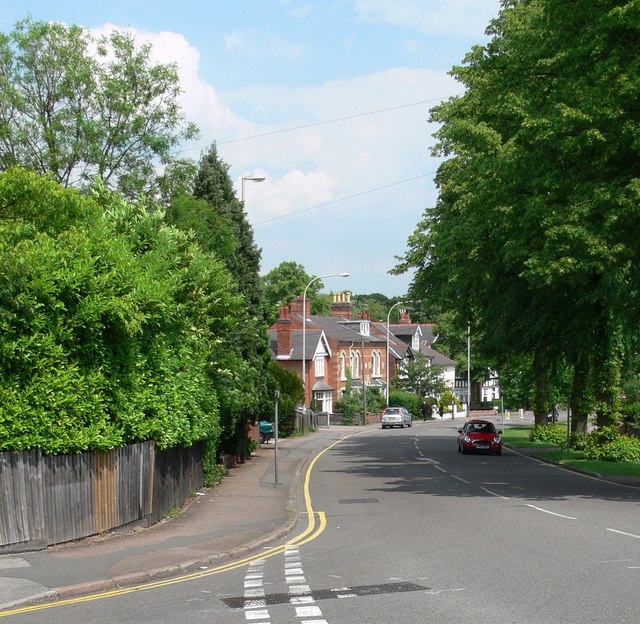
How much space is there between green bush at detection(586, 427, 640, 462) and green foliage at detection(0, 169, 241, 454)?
19705 mm

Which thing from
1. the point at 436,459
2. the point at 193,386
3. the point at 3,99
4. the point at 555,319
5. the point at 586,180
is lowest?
the point at 436,459

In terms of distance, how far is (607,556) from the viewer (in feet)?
40.7

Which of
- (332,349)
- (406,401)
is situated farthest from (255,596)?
(406,401)

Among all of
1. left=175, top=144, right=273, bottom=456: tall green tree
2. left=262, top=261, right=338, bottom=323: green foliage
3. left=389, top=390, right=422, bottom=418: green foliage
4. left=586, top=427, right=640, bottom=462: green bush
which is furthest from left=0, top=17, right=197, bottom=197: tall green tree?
left=262, top=261, right=338, bottom=323: green foliage

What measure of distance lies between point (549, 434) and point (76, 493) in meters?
37.9

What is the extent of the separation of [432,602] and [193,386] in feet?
37.2

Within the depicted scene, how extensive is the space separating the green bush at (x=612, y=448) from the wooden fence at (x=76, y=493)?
2057 centimetres

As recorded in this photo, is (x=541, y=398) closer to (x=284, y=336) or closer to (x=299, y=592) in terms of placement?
(x=284, y=336)

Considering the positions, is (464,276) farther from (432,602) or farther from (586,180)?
(432,602)

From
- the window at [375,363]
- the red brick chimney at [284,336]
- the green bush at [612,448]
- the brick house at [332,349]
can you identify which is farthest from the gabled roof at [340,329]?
the green bush at [612,448]

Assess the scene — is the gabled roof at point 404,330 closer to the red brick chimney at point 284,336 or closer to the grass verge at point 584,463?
the red brick chimney at point 284,336

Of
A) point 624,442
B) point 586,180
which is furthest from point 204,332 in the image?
point 624,442

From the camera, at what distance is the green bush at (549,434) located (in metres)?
47.7

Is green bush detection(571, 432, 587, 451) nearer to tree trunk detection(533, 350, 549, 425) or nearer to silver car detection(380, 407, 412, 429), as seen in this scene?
tree trunk detection(533, 350, 549, 425)
